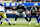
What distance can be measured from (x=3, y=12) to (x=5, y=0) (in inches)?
98.3

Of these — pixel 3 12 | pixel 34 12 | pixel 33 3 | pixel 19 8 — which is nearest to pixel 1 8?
pixel 3 12

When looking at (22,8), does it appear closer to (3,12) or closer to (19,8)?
(19,8)

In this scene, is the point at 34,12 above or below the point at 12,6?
below

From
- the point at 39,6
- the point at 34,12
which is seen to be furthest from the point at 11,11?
the point at 34,12

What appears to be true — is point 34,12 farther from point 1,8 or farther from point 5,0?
point 5,0

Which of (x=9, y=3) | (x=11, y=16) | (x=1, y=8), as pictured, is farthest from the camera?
(x=11, y=16)

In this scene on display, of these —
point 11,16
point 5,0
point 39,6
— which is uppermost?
point 5,0

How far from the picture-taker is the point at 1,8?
5.71m

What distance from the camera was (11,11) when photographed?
8.16 metres

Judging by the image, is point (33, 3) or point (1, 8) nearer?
point (1, 8)

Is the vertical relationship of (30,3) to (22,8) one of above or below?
above

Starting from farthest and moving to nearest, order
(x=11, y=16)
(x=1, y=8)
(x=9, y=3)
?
(x=11, y=16), (x=9, y=3), (x=1, y=8)

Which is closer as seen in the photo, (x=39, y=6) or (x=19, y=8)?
(x=19, y=8)

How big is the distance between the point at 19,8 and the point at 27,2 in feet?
7.51
